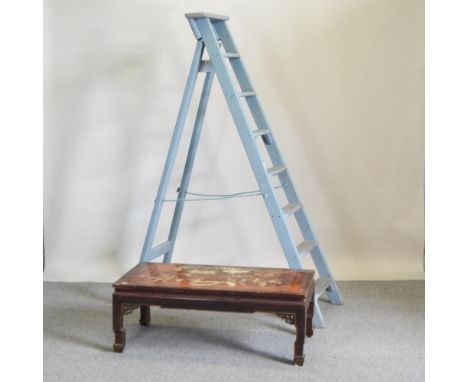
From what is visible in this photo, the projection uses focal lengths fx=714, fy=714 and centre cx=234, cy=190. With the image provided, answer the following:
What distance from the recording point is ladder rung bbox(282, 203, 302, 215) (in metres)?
4.04

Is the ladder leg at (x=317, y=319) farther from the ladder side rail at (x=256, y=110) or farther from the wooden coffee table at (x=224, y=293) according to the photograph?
the ladder side rail at (x=256, y=110)

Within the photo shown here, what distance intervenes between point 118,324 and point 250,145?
3.83 feet

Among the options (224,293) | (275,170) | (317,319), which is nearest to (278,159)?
(275,170)

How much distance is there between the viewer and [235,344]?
369 centimetres

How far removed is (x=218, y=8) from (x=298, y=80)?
2.39ft

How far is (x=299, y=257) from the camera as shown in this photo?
12.8ft

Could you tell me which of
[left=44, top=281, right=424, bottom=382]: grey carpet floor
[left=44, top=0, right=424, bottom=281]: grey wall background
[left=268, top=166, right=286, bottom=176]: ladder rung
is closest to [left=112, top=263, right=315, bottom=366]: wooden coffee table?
[left=44, top=281, right=424, bottom=382]: grey carpet floor

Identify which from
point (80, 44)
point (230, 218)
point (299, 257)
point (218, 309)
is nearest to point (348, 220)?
point (230, 218)

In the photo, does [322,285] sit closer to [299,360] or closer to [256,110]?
[299,360]

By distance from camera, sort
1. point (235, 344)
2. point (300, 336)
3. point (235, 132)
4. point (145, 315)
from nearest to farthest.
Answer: point (300, 336) < point (235, 344) < point (145, 315) < point (235, 132)

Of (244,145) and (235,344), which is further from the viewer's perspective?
(244,145)

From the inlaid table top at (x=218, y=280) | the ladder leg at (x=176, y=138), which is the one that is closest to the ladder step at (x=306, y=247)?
the inlaid table top at (x=218, y=280)

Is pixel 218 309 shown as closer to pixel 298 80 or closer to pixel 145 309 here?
pixel 145 309

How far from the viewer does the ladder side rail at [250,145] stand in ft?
12.6
